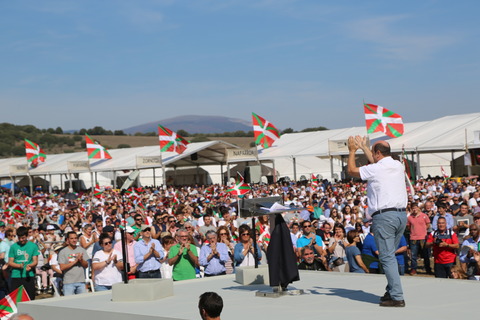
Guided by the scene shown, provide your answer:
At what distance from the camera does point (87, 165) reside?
4866 cm

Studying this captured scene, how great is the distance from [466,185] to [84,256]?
1620 centimetres

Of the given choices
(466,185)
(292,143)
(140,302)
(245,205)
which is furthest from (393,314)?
(292,143)

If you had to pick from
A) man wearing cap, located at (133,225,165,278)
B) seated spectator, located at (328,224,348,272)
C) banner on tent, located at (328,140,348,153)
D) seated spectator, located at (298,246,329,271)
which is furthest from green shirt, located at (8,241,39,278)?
banner on tent, located at (328,140,348,153)

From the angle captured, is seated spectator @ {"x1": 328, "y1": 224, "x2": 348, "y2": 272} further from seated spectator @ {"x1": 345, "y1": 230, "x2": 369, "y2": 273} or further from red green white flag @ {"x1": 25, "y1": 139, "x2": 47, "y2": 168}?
red green white flag @ {"x1": 25, "y1": 139, "x2": 47, "y2": 168}

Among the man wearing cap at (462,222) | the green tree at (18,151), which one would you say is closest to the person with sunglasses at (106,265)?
the man wearing cap at (462,222)

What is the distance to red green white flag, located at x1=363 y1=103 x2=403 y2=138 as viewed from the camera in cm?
3453

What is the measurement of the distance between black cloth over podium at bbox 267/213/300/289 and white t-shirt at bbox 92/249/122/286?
10.4 feet

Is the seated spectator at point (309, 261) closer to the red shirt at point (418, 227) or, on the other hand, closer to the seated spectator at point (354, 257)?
the seated spectator at point (354, 257)

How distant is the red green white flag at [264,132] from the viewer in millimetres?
40312

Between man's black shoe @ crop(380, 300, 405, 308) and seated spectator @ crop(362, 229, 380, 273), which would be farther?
seated spectator @ crop(362, 229, 380, 273)

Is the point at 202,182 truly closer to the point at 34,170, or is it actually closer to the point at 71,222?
the point at 34,170

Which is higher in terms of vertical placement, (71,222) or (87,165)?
(87,165)

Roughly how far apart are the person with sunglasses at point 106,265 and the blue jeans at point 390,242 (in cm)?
470

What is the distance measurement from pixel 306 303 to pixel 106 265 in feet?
12.7
